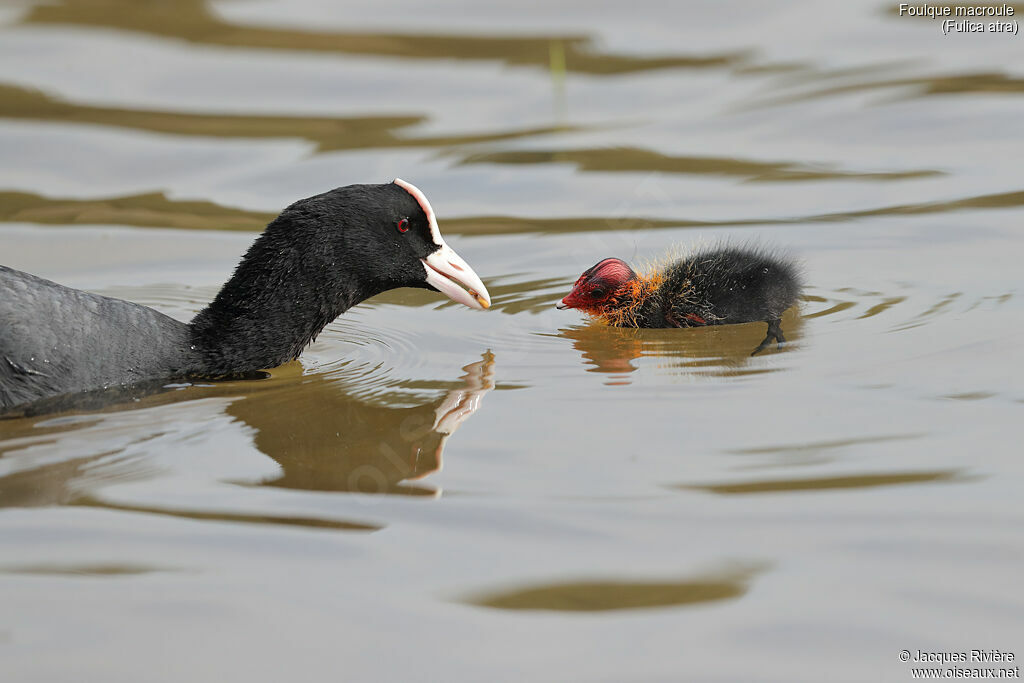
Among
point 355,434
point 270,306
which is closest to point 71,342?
point 270,306

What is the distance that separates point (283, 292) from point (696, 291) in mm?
1638

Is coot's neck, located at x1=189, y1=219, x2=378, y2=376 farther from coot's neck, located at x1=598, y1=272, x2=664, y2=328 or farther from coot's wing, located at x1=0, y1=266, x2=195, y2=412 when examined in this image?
coot's neck, located at x1=598, y1=272, x2=664, y2=328

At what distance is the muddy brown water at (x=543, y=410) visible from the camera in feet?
9.89

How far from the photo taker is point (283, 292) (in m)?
5.03

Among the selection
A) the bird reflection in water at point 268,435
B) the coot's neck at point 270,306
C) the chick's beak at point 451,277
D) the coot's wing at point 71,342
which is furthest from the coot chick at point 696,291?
the coot's wing at point 71,342

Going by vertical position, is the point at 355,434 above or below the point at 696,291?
below

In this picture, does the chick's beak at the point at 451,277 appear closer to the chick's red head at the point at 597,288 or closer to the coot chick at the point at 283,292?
the coot chick at the point at 283,292

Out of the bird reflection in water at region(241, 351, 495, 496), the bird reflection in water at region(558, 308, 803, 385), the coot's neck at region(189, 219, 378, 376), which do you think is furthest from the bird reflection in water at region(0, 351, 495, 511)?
the bird reflection in water at region(558, 308, 803, 385)

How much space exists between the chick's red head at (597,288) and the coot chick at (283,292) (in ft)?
1.59

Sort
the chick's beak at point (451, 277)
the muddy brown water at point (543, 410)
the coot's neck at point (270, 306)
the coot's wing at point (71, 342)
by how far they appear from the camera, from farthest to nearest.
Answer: the chick's beak at point (451, 277) → the coot's neck at point (270, 306) → the coot's wing at point (71, 342) → the muddy brown water at point (543, 410)

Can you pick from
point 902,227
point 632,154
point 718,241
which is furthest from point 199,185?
point 902,227

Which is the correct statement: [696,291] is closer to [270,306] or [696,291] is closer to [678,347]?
[678,347]

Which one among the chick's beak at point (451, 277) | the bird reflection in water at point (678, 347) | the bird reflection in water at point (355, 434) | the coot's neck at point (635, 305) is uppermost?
the chick's beak at point (451, 277)

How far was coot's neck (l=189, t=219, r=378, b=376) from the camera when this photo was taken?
5.02 metres
